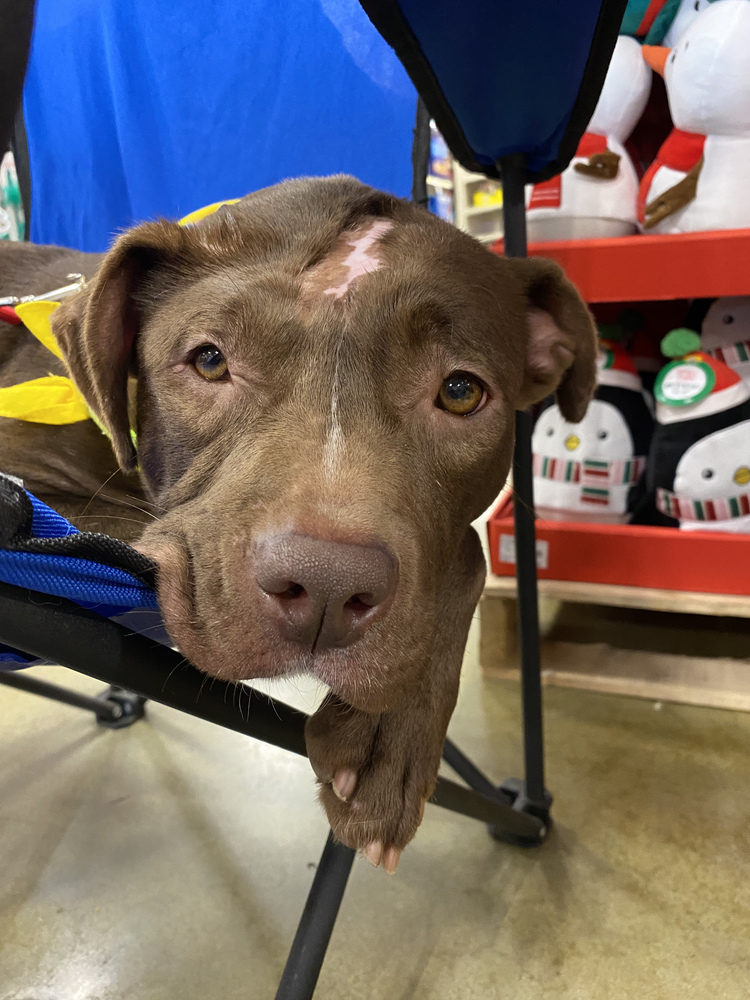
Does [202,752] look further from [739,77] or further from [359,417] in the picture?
[739,77]

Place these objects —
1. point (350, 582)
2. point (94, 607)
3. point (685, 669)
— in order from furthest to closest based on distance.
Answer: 1. point (685, 669)
2. point (94, 607)
3. point (350, 582)

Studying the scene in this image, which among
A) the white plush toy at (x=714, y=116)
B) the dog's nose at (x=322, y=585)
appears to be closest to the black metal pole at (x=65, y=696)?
the dog's nose at (x=322, y=585)

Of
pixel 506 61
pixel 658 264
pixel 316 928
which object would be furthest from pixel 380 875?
pixel 658 264

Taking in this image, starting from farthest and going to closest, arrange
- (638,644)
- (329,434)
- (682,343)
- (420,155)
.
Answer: (638,644) → (682,343) → (420,155) → (329,434)

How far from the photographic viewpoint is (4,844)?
2.05 m

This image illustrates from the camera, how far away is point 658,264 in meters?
2.28

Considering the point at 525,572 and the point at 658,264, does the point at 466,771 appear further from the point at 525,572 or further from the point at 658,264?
the point at 658,264

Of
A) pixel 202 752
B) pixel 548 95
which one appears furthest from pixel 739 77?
pixel 202 752

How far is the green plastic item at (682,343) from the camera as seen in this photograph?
2.50m

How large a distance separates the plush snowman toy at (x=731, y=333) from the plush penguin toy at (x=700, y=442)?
7cm

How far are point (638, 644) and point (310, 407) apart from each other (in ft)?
7.40

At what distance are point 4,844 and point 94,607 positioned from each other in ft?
5.10

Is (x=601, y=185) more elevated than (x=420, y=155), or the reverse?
(x=420, y=155)

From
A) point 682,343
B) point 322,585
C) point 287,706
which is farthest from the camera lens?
point 682,343
